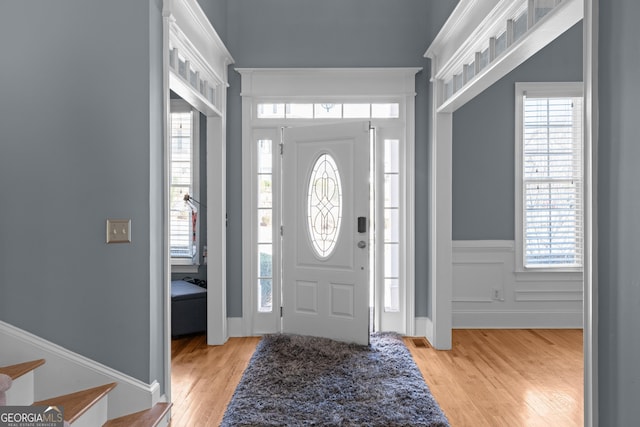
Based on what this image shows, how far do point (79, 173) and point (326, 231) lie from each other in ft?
7.91

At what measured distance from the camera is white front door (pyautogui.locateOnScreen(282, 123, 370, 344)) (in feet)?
14.3

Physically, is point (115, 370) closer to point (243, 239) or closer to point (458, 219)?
point (243, 239)

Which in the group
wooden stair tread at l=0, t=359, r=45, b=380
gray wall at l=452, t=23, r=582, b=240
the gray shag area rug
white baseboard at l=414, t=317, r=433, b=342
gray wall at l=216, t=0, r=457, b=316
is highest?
gray wall at l=216, t=0, r=457, b=316

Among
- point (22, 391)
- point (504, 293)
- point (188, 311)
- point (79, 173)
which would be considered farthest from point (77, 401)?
point (504, 293)

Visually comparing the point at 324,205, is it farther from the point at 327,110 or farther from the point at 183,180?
the point at 183,180

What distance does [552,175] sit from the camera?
4.97 meters

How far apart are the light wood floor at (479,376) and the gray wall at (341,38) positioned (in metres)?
0.72

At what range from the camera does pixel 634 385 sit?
1602 mm

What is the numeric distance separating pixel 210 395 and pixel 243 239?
5.79 feet

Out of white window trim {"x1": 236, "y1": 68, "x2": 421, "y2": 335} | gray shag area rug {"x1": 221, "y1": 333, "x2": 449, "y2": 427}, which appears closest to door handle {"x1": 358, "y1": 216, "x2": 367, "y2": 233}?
white window trim {"x1": 236, "y1": 68, "x2": 421, "y2": 335}

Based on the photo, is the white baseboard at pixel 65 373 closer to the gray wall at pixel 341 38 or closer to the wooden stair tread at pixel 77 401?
the wooden stair tread at pixel 77 401

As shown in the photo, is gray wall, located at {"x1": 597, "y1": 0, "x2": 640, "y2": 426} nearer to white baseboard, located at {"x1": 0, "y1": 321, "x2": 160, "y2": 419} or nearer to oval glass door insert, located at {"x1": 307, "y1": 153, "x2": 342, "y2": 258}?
white baseboard, located at {"x1": 0, "y1": 321, "x2": 160, "y2": 419}

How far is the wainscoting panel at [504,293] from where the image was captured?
4977 millimetres

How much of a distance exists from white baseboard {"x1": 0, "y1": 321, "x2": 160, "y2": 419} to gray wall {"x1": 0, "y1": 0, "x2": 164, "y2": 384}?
0.05m
